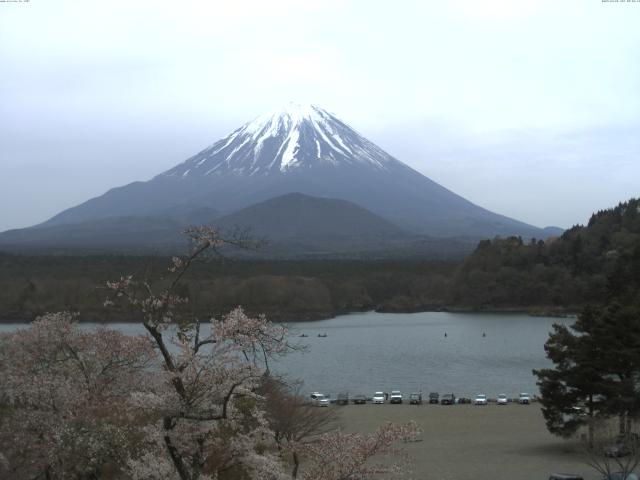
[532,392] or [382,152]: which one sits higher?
[382,152]

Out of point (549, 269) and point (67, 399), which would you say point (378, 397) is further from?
point (549, 269)

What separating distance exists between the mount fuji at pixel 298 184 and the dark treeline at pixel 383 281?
176 feet

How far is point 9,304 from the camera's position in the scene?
37.7m

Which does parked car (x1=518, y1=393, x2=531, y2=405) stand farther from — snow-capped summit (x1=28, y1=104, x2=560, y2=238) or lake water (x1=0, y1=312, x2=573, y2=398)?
snow-capped summit (x1=28, y1=104, x2=560, y2=238)

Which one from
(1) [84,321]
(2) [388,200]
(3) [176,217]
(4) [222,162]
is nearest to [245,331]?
(1) [84,321]

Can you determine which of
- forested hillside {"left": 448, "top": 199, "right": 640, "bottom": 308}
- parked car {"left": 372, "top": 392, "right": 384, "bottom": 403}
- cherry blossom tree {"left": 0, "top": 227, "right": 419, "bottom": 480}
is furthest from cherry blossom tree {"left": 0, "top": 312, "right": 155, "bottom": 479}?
forested hillside {"left": 448, "top": 199, "right": 640, "bottom": 308}

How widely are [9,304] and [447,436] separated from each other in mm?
29653

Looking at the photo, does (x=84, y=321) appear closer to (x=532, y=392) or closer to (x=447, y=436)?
(x=532, y=392)

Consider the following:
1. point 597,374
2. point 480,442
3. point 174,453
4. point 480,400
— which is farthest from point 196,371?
point 480,400

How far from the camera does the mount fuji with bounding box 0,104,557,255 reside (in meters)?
110

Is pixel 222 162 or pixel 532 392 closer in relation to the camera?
pixel 532 392

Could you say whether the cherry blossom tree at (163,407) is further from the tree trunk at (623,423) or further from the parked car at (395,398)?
the parked car at (395,398)

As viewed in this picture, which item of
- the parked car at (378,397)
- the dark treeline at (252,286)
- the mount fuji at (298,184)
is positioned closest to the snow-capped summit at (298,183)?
the mount fuji at (298,184)

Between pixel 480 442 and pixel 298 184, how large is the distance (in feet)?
334
